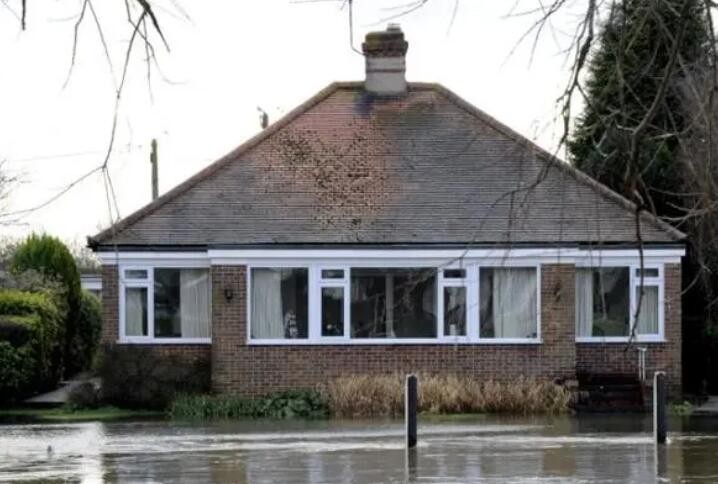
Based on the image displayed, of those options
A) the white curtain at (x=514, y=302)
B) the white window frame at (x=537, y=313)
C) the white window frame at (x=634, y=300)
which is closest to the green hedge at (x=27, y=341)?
the white window frame at (x=537, y=313)

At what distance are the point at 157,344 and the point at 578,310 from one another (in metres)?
8.78

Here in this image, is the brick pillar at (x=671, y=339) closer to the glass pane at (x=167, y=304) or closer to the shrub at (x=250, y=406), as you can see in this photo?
the shrub at (x=250, y=406)

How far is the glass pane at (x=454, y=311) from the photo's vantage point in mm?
30969

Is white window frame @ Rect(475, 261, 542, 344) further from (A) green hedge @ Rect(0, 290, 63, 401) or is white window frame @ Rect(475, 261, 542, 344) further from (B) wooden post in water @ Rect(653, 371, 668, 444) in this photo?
(A) green hedge @ Rect(0, 290, 63, 401)

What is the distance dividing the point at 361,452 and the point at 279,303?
1000 cm

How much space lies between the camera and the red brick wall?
3127cm

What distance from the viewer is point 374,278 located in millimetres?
31156

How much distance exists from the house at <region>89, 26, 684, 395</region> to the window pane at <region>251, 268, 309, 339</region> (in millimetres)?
29

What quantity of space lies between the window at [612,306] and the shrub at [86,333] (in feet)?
44.4

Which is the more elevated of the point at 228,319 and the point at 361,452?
the point at 228,319

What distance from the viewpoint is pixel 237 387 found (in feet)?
99.9

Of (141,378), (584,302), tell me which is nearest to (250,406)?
(141,378)

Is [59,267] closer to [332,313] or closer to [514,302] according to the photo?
[332,313]

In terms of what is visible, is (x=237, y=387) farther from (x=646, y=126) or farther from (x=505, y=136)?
(x=646, y=126)
